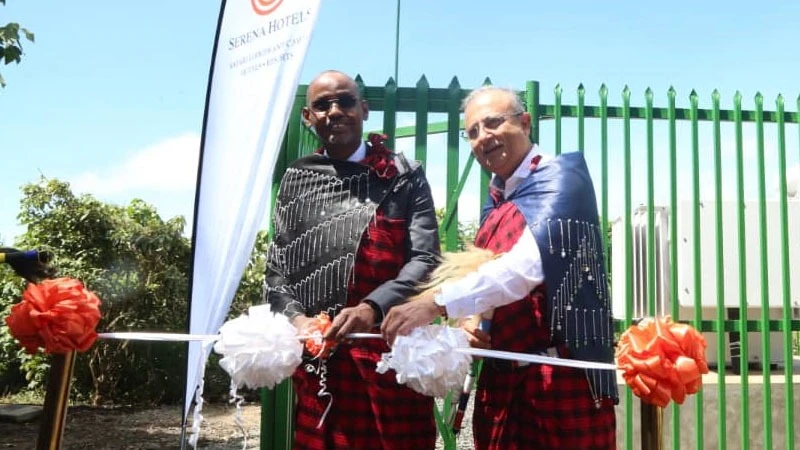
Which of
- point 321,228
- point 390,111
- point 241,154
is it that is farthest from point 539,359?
point 390,111

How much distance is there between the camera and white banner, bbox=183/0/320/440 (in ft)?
9.79

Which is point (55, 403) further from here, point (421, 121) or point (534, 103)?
point (534, 103)

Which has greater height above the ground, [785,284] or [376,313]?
[785,284]

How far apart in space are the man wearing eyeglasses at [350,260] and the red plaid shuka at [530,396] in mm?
220

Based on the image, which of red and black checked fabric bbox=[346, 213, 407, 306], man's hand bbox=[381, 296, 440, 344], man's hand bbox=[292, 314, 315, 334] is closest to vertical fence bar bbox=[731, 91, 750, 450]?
red and black checked fabric bbox=[346, 213, 407, 306]

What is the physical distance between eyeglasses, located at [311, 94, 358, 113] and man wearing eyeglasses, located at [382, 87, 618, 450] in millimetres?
478

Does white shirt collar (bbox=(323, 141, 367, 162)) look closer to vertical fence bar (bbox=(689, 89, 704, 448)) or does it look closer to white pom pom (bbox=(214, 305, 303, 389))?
white pom pom (bbox=(214, 305, 303, 389))

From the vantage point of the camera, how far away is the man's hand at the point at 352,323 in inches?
79.7

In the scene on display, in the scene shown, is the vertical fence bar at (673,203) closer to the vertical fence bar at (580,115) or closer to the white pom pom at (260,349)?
the vertical fence bar at (580,115)

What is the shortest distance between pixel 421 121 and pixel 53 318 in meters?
2.32

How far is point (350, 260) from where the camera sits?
7.58 ft

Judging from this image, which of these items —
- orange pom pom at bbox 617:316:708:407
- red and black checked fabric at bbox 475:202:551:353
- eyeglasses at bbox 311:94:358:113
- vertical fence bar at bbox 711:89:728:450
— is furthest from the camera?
vertical fence bar at bbox 711:89:728:450

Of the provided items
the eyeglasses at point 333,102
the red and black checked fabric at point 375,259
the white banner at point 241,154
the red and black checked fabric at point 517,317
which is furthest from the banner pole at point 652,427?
the white banner at point 241,154

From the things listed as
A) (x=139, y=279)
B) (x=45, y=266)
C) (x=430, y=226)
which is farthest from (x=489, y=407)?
(x=139, y=279)
